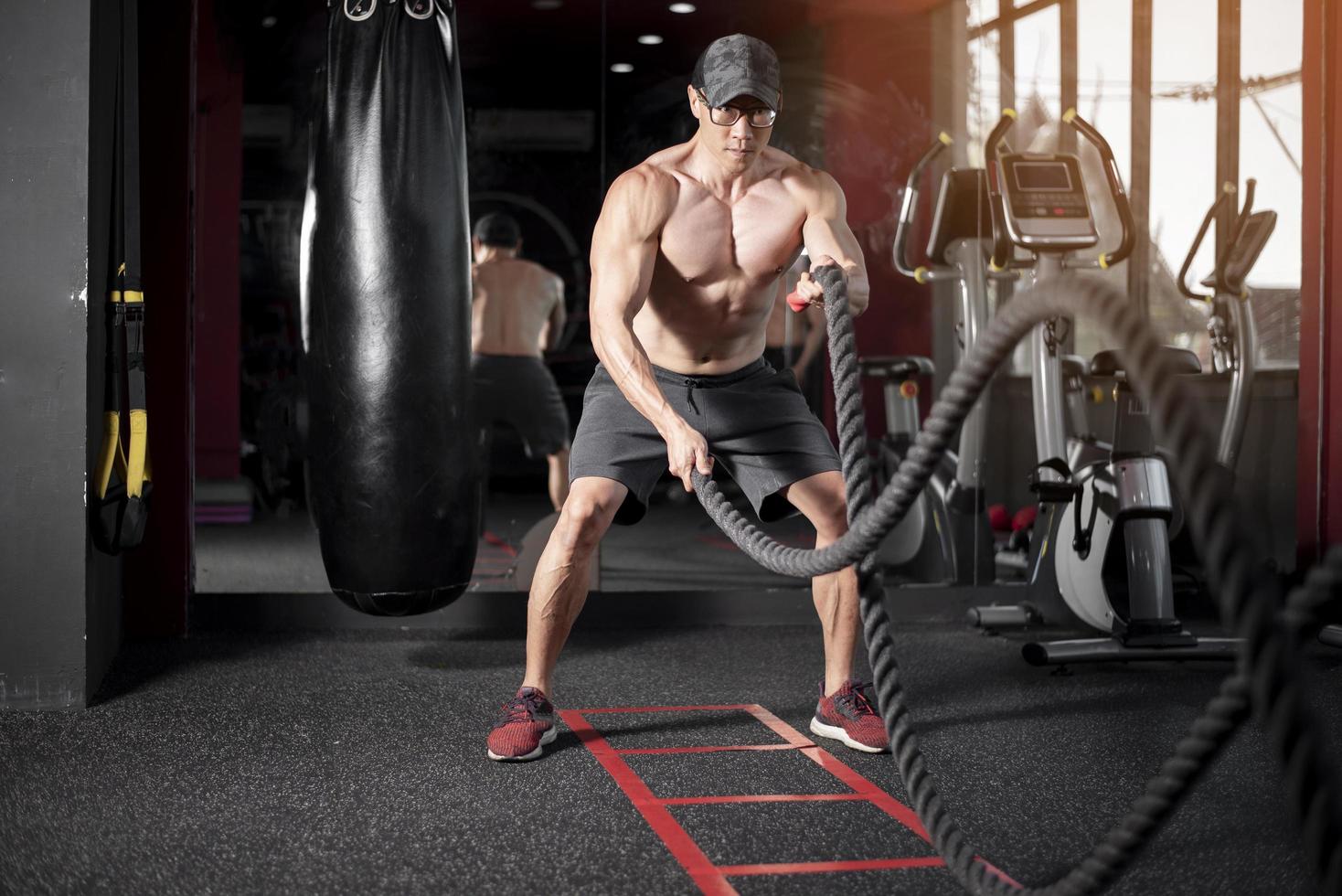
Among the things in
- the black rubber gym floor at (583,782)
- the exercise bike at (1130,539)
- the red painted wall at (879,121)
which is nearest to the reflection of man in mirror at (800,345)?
the red painted wall at (879,121)

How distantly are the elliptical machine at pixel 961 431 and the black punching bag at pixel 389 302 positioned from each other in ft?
5.76

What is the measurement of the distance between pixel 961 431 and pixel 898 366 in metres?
0.30

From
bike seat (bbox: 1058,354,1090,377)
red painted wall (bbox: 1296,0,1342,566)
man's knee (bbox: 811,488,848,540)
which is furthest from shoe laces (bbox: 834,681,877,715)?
red painted wall (bbox: 1296,0,1342,566)

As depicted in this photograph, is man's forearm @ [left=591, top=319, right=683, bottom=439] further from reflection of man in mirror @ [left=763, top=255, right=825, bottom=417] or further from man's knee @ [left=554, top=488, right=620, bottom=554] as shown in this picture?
reflection of man in mirror @ [left=763, top=255, right=825, bottom=417]

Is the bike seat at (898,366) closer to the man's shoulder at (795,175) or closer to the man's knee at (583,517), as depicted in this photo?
the man's shoulder at (795,175)

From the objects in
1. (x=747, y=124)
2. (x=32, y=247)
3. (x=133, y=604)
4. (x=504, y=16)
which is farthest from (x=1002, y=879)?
(x=504, y=16)

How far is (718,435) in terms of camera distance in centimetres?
270

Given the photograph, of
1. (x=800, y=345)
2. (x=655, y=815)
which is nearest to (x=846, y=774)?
(x=655, y=815)

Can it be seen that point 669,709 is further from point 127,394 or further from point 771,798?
point 127,394

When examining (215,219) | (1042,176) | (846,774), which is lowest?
(846,774)

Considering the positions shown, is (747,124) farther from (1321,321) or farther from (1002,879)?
(1321,321)

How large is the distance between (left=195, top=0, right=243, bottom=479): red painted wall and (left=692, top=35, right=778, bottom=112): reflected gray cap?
187 cm

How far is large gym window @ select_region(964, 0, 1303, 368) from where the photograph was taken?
4.18 meters

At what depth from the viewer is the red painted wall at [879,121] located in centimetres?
408
